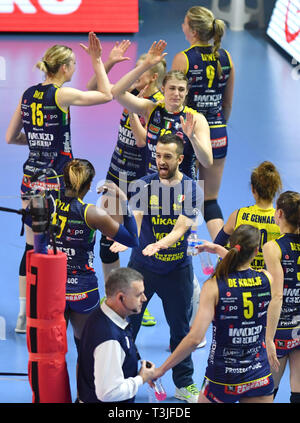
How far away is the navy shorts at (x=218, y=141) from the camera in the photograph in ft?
26.5

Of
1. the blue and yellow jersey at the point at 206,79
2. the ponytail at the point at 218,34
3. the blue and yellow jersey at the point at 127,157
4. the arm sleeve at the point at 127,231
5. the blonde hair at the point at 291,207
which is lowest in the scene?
the arm sleeve at the point at 127,231

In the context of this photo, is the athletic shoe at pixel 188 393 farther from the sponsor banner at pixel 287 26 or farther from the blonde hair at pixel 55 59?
the sponsor banner at pixel 287 26

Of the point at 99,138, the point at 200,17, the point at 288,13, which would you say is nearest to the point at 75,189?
the point at 200,17

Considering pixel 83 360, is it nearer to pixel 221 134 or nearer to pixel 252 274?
pixel 252 274

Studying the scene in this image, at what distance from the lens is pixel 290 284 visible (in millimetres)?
5242

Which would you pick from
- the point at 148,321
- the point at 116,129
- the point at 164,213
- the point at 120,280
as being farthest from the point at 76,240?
the point at 116,129

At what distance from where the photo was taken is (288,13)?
15.4 metres

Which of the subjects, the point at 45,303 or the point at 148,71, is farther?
the point at 148,71

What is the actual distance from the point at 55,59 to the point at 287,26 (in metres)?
9.82

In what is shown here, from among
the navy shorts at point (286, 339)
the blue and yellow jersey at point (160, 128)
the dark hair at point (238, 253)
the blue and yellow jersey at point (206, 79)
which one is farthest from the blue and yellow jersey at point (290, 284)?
the blue and yellow jersey at point (206, 79)

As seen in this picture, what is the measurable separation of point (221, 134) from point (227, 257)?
3605mm

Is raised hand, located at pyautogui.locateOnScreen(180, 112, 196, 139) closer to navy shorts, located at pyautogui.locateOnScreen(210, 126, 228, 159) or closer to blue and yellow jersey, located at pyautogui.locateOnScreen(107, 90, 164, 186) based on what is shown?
blue and yellow jersey, located at pyautogui.locateOnScreen(107, 90, 164, 186)

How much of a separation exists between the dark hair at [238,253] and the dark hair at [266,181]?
3.05 feet

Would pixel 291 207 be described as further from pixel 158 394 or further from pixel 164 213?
pixel 158 394
